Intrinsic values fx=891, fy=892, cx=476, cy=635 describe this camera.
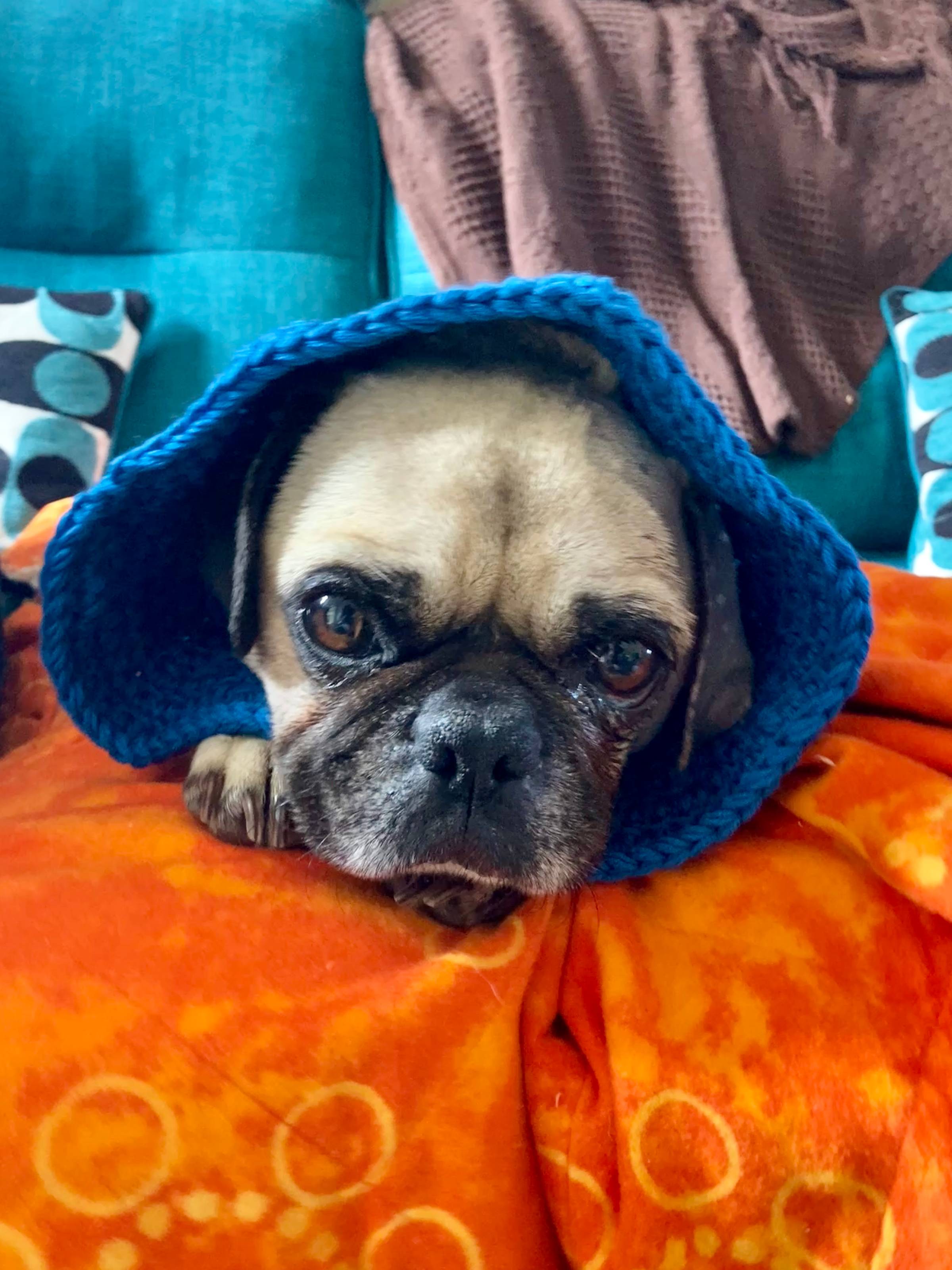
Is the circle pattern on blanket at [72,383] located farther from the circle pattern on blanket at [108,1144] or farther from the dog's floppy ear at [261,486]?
the circle pattern on blanket at [108,1144]

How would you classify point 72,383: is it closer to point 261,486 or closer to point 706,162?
point 261,486

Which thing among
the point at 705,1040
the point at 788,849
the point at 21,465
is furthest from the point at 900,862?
the point at 21,465

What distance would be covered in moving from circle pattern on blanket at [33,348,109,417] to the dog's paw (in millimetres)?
968

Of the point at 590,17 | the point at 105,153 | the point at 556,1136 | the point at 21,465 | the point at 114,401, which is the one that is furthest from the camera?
the point at 590,17

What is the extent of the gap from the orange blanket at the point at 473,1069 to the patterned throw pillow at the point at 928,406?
120 cm

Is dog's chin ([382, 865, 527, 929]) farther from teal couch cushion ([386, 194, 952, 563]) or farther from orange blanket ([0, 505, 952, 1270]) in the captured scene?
teal couch cushion ([386, 194, 952, 563])

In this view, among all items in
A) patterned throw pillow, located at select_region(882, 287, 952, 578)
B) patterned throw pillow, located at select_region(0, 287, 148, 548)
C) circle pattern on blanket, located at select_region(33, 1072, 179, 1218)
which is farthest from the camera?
patterned throw pillow, located at select_region(882, 287, 952, 578)

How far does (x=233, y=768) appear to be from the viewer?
1.04m

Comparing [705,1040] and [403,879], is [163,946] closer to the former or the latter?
[403,879]

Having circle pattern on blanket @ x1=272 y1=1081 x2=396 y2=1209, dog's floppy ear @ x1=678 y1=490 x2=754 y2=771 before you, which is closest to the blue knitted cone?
dog's floppy ear @ x1=678 y1=490 x2=754 y2=771

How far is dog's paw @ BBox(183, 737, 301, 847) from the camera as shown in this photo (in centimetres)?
98

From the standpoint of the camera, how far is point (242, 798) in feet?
3.28

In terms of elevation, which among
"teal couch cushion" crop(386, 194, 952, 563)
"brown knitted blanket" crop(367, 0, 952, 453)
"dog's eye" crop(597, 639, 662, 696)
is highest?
"brown knitted blanket" crop(367, 0, 952, 453)

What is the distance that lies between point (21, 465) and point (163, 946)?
1174 millimetres
